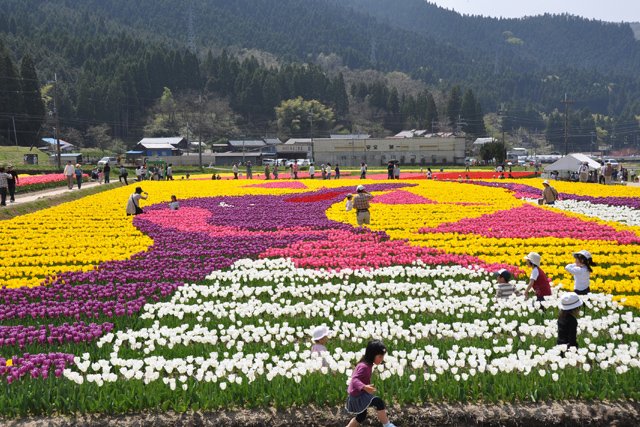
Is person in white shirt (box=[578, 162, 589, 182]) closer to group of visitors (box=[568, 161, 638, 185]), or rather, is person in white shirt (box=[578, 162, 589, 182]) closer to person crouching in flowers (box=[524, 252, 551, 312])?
group of visitors (box=[568, 161, 638, 185])

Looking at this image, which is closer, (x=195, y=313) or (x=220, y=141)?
(x=195, y=313)

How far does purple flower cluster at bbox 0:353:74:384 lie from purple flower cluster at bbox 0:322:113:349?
0.60 meters

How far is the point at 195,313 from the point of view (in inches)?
388

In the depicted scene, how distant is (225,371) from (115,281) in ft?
19.6

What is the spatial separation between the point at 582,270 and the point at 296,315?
5160mm

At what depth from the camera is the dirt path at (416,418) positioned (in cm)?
601

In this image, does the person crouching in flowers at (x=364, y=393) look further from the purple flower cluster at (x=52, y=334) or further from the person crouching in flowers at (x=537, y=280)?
the person crouching in flowers at (x=537, y=280)

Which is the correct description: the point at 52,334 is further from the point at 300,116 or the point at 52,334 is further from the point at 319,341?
the point at 300,116

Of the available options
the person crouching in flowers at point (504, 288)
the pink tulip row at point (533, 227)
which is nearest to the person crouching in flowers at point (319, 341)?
the person crouching in flowers at point (504, 288)

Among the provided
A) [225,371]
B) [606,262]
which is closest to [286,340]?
[225,371]

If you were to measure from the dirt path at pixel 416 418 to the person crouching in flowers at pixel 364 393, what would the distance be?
11.9 inches

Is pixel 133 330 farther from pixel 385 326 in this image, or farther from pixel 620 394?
pixel 620 394

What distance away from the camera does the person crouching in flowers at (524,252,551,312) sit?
32.5ft

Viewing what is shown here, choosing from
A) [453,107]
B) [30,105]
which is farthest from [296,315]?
[453,107]
